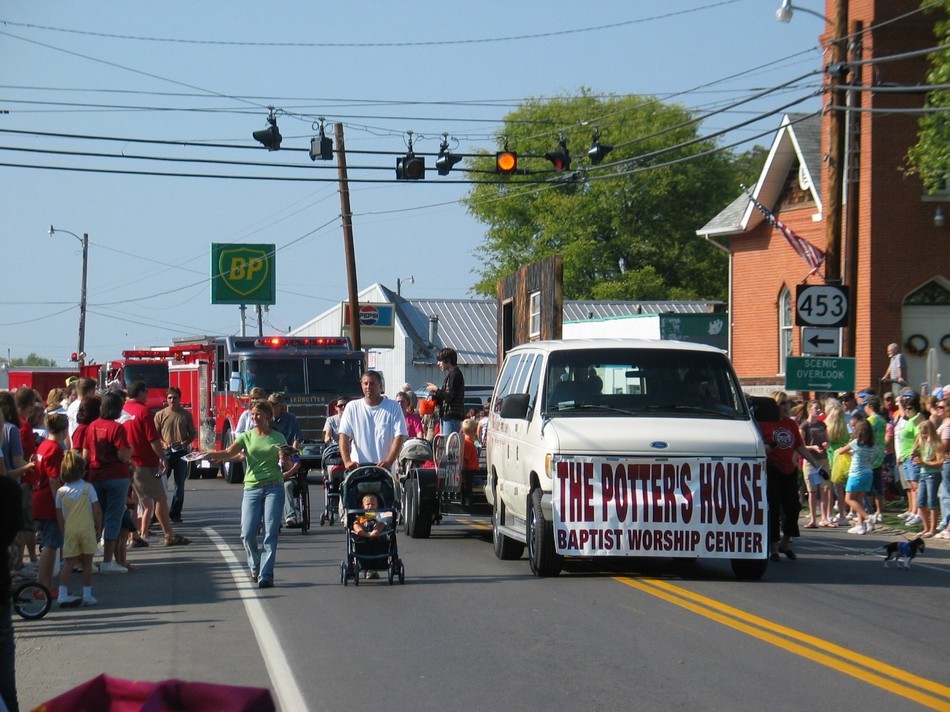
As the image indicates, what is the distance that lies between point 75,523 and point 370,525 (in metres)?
2.60

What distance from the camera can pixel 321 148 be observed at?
27.4m

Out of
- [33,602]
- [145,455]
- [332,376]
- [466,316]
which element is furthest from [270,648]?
[466,316]

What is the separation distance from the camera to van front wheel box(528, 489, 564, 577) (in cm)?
1223

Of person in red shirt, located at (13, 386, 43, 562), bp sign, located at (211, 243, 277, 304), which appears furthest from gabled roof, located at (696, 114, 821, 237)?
bp sign, located at (211, 243, 277, 304)

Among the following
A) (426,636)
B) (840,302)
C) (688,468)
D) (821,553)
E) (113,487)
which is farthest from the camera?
(840,302)

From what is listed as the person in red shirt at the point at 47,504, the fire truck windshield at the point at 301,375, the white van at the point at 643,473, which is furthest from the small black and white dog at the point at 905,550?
the fire truck windshield at the point at 301,375

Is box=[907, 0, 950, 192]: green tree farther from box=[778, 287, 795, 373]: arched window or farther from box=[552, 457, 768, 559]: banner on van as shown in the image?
box=[552, 457, 768, 559]: banner on van

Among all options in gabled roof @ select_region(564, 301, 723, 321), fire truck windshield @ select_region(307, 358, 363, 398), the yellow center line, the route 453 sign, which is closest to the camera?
the yellow center line

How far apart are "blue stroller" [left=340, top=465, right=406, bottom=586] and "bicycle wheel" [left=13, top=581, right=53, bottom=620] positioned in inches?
109

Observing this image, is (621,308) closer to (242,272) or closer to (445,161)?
(242,272)

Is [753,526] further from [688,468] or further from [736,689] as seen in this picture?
[736,689]

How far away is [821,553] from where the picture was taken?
51.0ft

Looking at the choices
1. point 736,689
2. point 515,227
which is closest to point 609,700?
point 736,689

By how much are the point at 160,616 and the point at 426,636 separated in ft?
8.29
